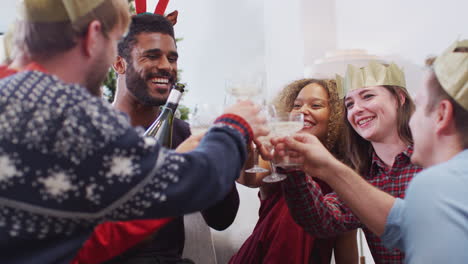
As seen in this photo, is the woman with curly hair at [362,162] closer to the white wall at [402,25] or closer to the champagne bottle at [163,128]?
the champagne bottle at [163,128]

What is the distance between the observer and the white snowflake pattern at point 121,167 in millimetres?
589

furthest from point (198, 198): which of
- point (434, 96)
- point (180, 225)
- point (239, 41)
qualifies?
point (239, 41)

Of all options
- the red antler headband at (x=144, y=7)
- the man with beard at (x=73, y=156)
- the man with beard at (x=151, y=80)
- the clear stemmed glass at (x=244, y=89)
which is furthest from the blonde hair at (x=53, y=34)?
the red antler headband at (x=144, y=7)

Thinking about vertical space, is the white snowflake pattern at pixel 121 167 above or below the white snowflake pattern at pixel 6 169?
below

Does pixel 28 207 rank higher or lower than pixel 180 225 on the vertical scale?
higher

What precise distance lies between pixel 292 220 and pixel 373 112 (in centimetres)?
49

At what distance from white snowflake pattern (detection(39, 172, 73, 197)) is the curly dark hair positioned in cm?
130

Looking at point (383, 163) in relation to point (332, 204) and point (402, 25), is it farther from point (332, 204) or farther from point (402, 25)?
point (402, 25)

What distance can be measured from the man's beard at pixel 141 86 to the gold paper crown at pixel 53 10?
72cm

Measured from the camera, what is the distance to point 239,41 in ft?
13.9

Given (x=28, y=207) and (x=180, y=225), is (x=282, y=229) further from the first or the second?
(x=28, y=207)

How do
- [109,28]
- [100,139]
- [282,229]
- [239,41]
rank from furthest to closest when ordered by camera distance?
[239,41], [282,229], [109,28], [100,139]

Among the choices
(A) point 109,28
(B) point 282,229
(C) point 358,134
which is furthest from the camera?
(C) point 358,134

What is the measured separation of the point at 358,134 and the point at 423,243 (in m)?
0.85
